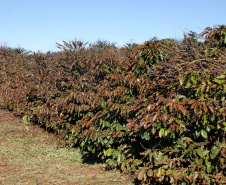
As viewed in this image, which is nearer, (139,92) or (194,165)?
(194,165)

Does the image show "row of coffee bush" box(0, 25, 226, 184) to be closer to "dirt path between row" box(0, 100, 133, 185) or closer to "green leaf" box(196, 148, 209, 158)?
"green leaf" box(196, 148, 209, 158)

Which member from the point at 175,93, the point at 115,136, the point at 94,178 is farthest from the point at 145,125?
the point at 94,178

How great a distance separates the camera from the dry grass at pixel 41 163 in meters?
5.06

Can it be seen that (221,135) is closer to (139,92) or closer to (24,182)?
(139,92)

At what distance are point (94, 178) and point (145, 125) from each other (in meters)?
1.84

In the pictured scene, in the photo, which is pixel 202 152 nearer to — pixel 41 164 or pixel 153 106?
pixel 153 106

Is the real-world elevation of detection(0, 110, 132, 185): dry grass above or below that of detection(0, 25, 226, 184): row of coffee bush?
below

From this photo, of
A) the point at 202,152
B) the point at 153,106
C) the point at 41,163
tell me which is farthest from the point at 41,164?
the point at 202,152

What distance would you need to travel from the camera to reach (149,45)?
4.88 m

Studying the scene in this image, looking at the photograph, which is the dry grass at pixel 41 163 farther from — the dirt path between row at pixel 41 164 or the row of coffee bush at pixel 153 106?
the row of coffee bush at pixel 153 106

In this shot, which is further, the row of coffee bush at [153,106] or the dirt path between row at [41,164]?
the dirt path between row at [41,164]

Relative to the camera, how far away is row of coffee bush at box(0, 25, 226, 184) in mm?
3568

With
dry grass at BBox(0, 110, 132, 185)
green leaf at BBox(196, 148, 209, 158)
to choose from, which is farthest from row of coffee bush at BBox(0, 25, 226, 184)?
dry grass at BBox(0, 110, 132, 185)

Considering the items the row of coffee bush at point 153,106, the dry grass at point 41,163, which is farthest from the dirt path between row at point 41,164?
the row of coffee bush at point 153,106
